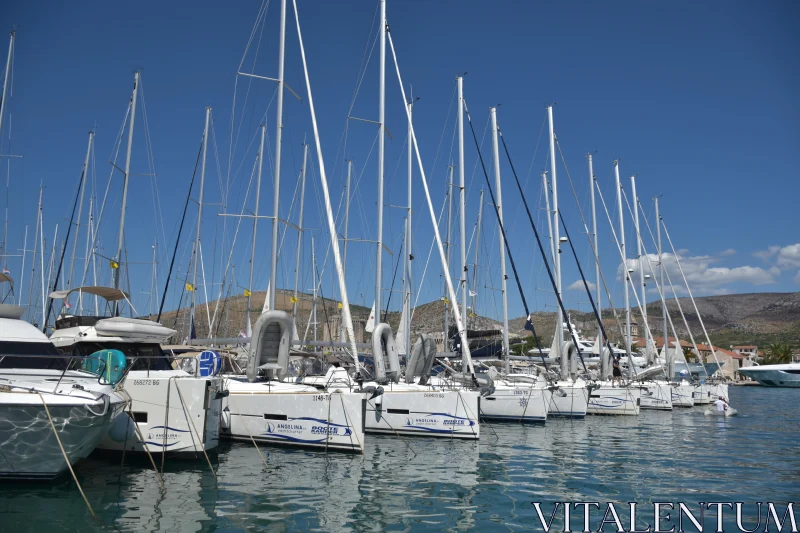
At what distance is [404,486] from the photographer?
13648 millimetres

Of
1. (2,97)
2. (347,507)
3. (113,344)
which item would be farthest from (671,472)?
(2,97)

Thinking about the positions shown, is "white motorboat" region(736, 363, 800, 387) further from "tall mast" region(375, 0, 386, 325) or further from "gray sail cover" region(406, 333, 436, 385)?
"tall mast" region(375, 0, 386, 325)

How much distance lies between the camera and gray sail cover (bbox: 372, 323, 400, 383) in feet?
67.9

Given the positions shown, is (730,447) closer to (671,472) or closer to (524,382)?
(671,472)

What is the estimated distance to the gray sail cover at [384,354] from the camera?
2070cm

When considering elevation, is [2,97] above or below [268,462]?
above

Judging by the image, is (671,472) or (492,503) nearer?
(492,503)

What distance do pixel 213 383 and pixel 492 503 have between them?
7549 millimetres

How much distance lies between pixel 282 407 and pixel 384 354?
5399 millimetres

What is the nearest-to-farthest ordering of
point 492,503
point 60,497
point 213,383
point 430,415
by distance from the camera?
point 60,497
point 492,503
point 213,383
point 430,415

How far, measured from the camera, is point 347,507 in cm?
1179

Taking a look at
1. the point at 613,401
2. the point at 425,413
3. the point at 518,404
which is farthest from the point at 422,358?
the point at 613,401

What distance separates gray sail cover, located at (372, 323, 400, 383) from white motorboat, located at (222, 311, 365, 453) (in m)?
2.03

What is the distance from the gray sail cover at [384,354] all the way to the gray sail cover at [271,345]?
3.14 meters
